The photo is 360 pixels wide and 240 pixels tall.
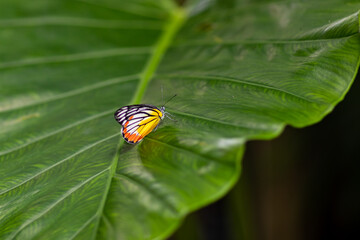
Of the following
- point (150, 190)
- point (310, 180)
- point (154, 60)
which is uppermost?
point (154, 60)

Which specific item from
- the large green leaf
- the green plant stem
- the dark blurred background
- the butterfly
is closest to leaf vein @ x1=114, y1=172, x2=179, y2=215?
the large green leaf

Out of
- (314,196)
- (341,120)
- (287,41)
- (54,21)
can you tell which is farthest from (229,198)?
(54,21)

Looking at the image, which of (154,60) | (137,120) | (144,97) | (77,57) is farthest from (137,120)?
(77,57)

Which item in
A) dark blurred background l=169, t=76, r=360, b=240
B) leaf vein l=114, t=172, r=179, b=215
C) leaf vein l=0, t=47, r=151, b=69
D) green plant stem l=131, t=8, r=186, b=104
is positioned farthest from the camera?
dark blurred background l=169, t=76, r=360, b=240

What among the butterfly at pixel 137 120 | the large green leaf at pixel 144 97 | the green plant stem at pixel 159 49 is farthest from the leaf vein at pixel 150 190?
the green plant stem at pixel 159 49

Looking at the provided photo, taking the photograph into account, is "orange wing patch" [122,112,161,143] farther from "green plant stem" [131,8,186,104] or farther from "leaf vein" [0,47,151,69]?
"leaf vein" [0,47,151,69]

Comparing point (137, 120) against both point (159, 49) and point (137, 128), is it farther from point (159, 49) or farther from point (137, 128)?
point (159, 49)
